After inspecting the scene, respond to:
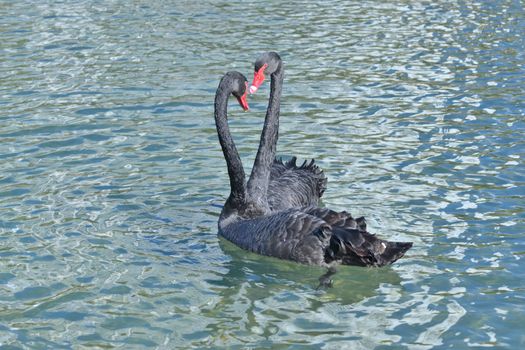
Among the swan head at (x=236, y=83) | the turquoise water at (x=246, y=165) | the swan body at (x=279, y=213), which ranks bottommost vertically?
the turquoise water at (x=246, y=165)

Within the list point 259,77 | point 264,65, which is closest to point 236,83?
point 259,77

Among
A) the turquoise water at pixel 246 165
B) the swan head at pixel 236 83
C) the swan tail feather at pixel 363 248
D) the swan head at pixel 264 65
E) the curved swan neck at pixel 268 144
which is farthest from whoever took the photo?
the curved swan neck at pixel 268 144

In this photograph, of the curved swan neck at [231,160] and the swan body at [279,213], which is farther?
the curved swan neck at [231,160]

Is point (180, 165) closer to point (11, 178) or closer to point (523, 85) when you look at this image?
point (11, 178)

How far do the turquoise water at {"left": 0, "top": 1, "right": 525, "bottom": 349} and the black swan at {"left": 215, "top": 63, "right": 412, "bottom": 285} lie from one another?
0.51 feet

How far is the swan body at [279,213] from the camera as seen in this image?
23.6 feet

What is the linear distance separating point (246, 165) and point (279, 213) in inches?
92.8

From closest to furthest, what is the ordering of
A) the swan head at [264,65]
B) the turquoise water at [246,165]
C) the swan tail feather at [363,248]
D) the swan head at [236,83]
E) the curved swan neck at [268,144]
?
the turquoise water at [246,165], the swan tail feather at [363,248], the swan head at [236,83], the swan head at [264,65], the curved swan neck at [268,144]

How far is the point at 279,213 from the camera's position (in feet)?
25.9

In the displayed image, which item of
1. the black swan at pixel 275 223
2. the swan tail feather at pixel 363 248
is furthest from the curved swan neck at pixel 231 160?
the swan tail feather at pixel 363 248

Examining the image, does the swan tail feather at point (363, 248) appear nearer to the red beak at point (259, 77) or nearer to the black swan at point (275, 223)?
the black swan at point (275, 223)

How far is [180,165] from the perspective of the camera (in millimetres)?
10070

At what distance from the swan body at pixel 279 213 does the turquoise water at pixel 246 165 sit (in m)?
0.17

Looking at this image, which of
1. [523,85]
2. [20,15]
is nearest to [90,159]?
[523,85]
